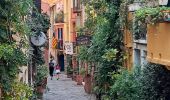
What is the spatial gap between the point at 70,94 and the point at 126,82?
54.6ft

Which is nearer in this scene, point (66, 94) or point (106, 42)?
point (106, 42)

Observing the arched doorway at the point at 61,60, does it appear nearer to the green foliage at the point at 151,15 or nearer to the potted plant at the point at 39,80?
the potted plant at the point at 39,80

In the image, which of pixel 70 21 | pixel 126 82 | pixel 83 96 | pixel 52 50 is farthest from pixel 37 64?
pixel 52 50

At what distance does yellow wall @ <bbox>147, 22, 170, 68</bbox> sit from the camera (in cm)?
1072

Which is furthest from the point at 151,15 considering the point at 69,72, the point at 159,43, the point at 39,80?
the point at 69,72

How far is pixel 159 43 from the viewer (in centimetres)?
1114

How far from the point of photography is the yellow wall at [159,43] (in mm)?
10719

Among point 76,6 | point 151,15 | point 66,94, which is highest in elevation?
point 76,6

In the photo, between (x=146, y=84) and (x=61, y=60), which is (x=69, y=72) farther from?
(x=146, y=84)

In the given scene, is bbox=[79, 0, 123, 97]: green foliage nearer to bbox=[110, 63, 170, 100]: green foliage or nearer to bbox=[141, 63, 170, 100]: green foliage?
bbox=[110, 63, 170, 100]: green foliage

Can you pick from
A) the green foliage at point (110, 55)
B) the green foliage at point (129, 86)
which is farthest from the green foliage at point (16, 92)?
the green foliage at point (110, 55)

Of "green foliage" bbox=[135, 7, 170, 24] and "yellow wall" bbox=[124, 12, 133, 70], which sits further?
"yellow wall" bbox=[124, 12, 133, 70]

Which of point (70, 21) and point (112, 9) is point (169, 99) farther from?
point (70, 21)

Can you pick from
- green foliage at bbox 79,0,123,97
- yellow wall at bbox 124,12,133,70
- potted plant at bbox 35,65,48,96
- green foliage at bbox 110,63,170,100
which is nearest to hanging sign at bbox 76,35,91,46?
potted plant at bbox 35,65,48,96
